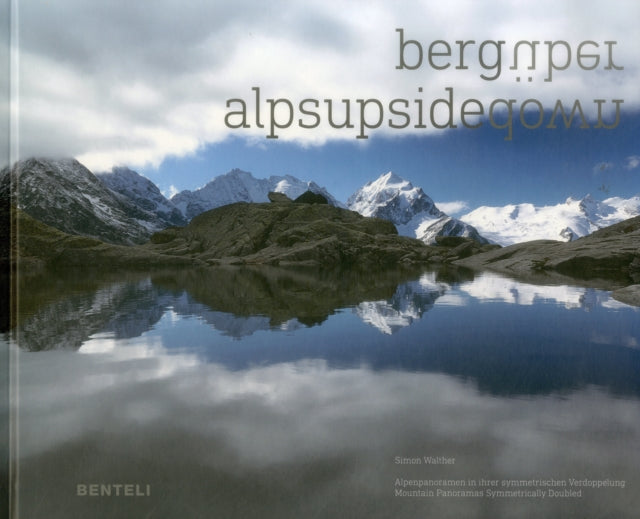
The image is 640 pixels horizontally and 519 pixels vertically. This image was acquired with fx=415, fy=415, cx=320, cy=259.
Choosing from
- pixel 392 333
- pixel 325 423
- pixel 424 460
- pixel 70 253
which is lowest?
pixel 424 460

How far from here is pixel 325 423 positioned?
9.16 m

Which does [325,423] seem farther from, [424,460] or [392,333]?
[392,333]

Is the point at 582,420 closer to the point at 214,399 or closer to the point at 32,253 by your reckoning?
the point at 214,399

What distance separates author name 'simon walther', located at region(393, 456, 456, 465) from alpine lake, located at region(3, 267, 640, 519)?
3cm

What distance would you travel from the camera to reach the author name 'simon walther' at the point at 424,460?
756 centimetres

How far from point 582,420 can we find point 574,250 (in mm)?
77151

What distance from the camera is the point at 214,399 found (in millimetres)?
10531

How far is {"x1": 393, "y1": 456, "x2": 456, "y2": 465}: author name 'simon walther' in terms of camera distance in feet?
24.8

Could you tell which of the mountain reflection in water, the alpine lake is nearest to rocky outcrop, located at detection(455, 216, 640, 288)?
the mountain reflection in water

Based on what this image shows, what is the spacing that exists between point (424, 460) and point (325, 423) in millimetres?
2356

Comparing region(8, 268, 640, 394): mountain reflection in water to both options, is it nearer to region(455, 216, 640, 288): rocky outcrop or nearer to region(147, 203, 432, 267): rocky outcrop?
region(455, 216, 640, 288): rocky outcrop

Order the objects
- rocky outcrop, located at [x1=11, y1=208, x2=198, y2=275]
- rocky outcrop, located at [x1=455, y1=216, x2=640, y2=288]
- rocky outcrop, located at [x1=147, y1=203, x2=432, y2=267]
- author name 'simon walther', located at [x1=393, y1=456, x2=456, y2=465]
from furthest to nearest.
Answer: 1. rocky outcrop, located at [x1=147, y1=203, x2=432, y2=267]
2. rocky outcrop, located at [x1=11, y1=208, x2=198, y2=275]
3. rocky outcrop, located at [x1=455, y1=216, x2=640, y2=288]
4. author name 'simon walther', located at [x1=393, y1=456, x2=456, y2=465]

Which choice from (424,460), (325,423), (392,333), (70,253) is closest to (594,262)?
(392,333)

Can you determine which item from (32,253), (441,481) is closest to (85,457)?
(441,481)
